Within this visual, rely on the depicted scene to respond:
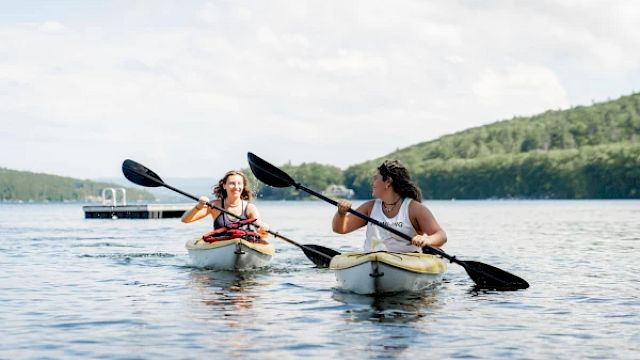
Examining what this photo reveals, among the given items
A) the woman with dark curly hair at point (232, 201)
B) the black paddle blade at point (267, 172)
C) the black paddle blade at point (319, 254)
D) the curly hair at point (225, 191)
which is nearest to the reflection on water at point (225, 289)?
the woman with dark curly hair at point (232, 201)

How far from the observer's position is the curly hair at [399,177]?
1415 centimetres

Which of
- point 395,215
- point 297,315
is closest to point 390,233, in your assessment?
point 395,215

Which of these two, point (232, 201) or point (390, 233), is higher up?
point (232, 201)

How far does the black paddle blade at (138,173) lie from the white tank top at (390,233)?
663 cm

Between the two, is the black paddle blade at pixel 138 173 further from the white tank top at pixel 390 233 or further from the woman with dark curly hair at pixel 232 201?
the white tank top at pixel 390 233

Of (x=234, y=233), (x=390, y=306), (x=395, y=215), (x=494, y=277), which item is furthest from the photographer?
(x=234, y=233)

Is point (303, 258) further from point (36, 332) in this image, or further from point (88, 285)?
point (36, 332)

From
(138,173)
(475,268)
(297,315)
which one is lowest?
(297,315)

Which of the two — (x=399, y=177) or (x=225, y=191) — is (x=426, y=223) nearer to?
(x=399, y=177)

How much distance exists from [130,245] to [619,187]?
178 metres

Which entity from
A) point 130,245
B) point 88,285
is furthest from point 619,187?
point 88,285

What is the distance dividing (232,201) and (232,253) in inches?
42.2

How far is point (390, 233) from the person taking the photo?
14773 millimetres

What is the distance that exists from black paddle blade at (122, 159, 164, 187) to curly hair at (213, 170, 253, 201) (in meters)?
1.54
